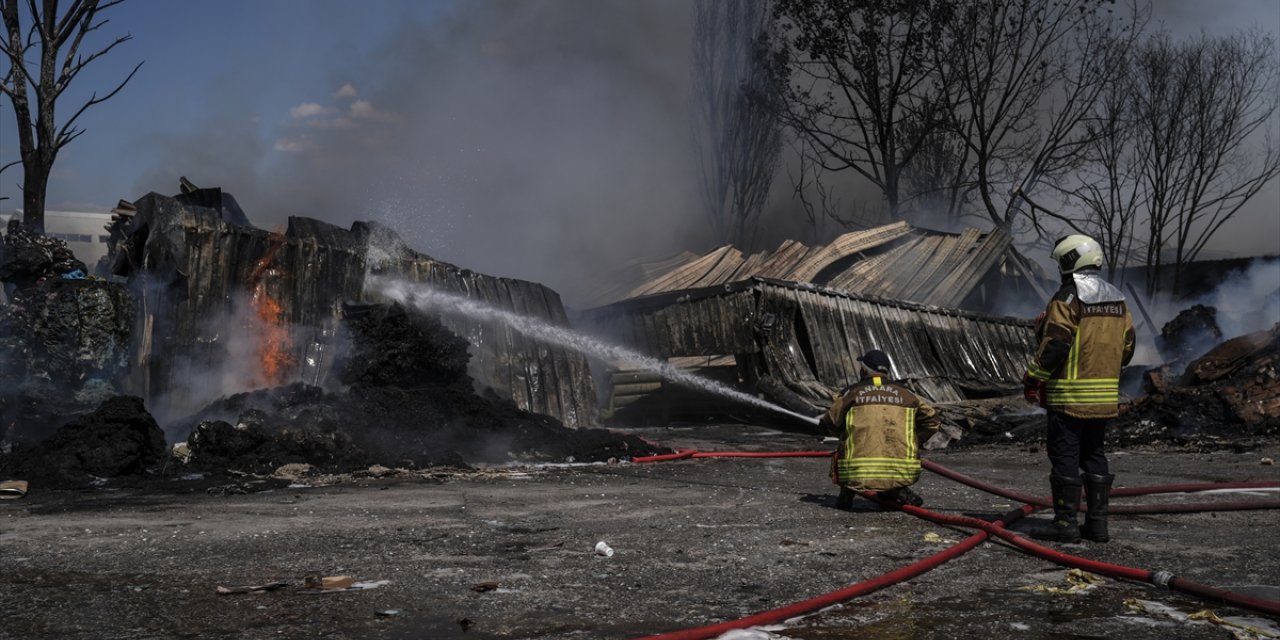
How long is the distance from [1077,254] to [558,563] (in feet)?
11.0

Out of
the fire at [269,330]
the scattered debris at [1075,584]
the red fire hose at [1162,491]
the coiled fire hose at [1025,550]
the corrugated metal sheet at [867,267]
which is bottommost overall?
the scattered debris at [1075,584]

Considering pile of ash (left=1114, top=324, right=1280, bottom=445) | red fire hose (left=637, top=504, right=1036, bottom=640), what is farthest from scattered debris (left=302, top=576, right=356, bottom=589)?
pile of ash (left=1114, top=324, right=1280, bottom=445)

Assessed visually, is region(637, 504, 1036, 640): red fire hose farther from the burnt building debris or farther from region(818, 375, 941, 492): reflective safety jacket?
the burnt building debris

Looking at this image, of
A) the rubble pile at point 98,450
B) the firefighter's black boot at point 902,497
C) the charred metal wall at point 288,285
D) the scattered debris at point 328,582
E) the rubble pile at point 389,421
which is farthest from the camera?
the charred metal wall at point 288,285

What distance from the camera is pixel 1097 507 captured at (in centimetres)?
582

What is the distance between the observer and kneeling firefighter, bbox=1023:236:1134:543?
5840 mm

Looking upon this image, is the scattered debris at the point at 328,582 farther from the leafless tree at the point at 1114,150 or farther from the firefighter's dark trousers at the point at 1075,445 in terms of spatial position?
the leafless tree at the point at 1114,150

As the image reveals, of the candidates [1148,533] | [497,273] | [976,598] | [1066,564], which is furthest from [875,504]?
[497,273]

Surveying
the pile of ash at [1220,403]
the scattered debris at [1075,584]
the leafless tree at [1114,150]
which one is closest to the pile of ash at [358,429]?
the scattered debris at [1075,584]

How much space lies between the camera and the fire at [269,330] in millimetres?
11430

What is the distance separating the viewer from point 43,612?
4.07 m

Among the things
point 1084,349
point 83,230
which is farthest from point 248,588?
point 83,230

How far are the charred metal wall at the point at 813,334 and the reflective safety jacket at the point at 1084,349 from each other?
26.9ft

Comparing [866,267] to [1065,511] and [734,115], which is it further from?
[1065,511]
